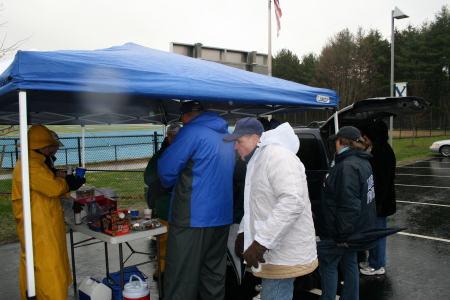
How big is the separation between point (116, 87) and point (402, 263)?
4.56 metres

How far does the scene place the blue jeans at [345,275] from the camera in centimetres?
338

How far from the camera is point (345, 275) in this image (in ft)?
11.6

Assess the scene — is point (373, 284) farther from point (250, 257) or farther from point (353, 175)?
point (250, 257)

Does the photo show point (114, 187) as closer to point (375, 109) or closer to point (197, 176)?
point (375, 109)

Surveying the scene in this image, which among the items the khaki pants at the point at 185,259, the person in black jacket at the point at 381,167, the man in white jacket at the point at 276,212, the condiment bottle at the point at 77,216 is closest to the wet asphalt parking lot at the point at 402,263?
the person in black jacket at the point at 381,167

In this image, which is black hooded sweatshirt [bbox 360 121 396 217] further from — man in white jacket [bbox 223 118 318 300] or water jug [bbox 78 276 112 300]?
water jug [bbox 78 276 112 300]

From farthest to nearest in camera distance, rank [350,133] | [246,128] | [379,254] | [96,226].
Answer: [379,254] < [96,226] < [350,133] < [246,128]

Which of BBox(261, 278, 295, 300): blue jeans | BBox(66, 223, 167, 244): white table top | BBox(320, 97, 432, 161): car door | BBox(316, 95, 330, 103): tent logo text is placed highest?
BBox(316, 95, 330, 103): tent logo text

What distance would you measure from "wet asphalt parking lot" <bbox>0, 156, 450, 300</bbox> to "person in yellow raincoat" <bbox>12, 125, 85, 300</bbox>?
A: 3.40ft

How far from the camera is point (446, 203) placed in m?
8.80

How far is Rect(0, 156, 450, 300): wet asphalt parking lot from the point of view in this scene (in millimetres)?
4258

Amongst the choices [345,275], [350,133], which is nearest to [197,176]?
[350,133]

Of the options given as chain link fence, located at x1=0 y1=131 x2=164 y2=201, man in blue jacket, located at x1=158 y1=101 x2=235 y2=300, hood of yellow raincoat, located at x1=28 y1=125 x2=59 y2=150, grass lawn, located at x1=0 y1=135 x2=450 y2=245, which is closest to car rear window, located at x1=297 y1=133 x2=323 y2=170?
man in blue jacket, located at x1=158 y1=101 x2=235 y2=300

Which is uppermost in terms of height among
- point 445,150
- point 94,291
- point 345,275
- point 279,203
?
point 279,203
